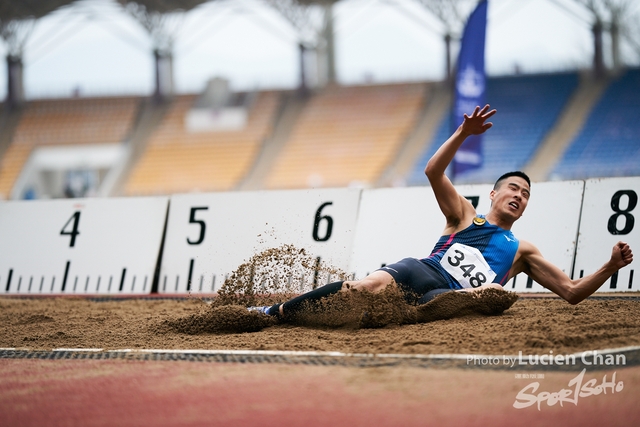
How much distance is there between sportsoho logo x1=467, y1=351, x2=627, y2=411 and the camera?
278 centimetres

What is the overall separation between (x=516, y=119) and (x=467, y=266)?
20.3 m

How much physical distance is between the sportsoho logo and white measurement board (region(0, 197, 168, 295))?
18.3 ft

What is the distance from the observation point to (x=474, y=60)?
10.6 metres

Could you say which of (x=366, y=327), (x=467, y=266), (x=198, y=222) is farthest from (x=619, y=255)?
(x=198, y=222)

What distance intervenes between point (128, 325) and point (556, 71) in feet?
74.9

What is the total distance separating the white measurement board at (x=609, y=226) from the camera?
665 centimetres

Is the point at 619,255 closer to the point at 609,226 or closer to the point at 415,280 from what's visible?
the point at 415,280

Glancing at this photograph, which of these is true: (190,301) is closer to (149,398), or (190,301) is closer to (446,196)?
(446,196)

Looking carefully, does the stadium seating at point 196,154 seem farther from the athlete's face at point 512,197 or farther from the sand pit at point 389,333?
the athlete's face at point 512,197

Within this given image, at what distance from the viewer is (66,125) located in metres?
28.7

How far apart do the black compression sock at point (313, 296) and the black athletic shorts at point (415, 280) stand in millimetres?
363

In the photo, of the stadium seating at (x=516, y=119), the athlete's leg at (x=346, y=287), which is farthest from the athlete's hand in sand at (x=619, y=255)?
the stadium seating at (x=516, y=119)

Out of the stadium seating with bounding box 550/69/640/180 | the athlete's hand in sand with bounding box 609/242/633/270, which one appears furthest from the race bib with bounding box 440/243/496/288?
the stadium seating with bounding box 550/69/640/180

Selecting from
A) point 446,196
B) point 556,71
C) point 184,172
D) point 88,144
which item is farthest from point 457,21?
point 446,196
